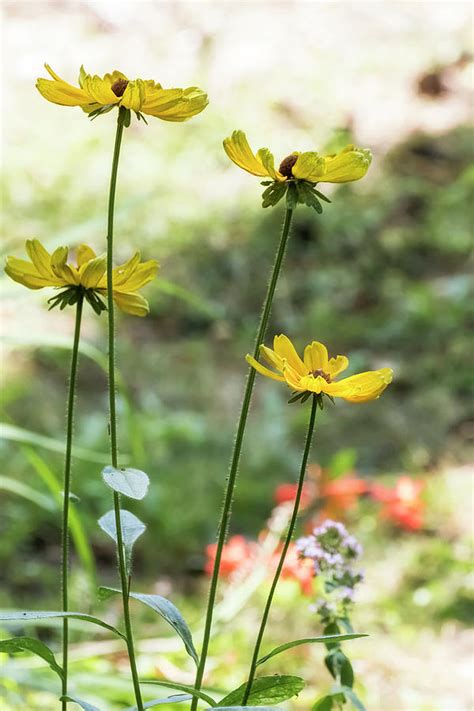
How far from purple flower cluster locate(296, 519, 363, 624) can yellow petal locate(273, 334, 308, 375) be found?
15cm

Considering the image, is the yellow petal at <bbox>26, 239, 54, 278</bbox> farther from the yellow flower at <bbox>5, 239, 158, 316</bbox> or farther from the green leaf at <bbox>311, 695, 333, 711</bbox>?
the green leaf at <bbox>311, 695, 333, 711</bbox>

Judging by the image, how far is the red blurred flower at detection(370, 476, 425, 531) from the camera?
1.86 metres

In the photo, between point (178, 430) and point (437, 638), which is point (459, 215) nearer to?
point (178, 430)

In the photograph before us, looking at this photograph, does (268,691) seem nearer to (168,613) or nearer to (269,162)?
(168,613)

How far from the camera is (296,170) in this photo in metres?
0.54

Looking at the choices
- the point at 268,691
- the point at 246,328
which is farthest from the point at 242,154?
the point at 246,328

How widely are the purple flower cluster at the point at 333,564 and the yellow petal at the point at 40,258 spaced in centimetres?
27

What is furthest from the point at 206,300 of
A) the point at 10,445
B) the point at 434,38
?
the point at 434,38

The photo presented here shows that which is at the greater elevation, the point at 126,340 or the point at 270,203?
the point at 126,340

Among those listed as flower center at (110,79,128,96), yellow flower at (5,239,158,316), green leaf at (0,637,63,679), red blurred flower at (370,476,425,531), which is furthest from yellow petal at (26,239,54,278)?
red blurred flower at (370,476,425,531)

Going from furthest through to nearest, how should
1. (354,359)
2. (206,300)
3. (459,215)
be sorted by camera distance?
(459,215) → (206,300) → (354,359)

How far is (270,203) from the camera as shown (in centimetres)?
55

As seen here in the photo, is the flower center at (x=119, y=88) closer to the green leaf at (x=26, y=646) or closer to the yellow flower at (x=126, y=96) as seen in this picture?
the yellow flower at (x=126, y=96)

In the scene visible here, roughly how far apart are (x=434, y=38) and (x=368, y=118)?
73 cm
